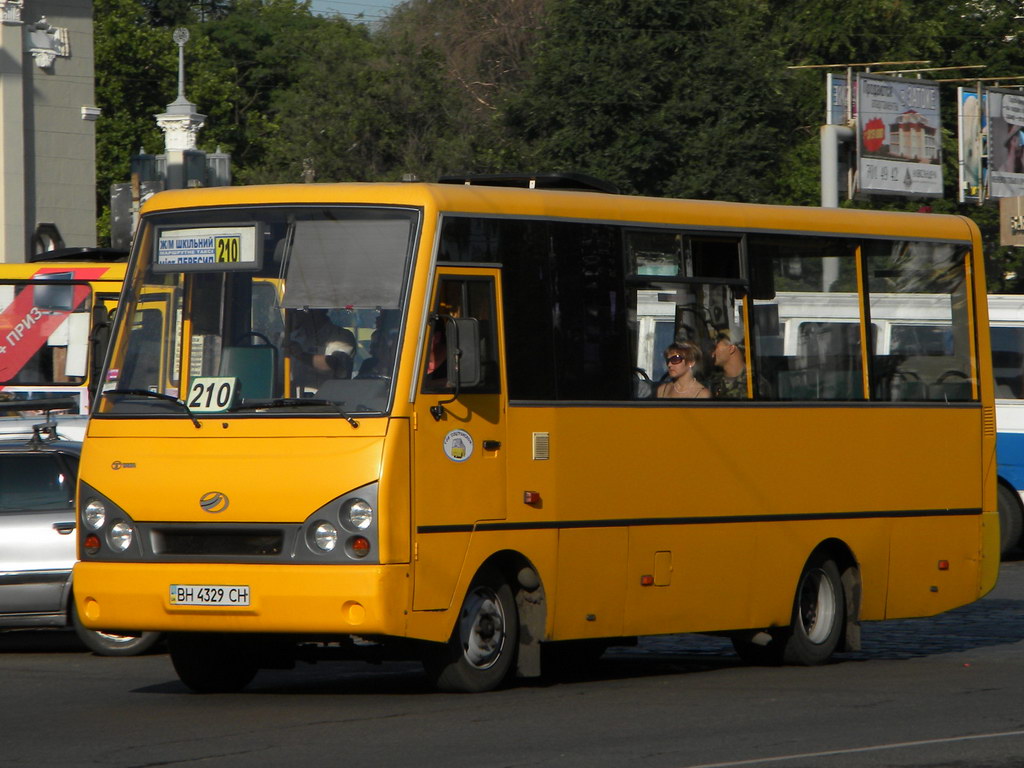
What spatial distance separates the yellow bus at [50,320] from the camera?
25.6 metres

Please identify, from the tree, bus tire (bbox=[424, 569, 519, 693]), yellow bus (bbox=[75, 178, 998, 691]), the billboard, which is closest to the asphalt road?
bus tire (bbox=[424, 569, 519, 693])

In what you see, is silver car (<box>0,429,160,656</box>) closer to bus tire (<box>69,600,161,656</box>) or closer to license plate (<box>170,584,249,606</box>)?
bus tire (<box>69,600,161,656</box>)

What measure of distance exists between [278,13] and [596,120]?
1445 inches

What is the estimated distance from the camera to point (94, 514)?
32.8 feet

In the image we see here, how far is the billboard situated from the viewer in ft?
111

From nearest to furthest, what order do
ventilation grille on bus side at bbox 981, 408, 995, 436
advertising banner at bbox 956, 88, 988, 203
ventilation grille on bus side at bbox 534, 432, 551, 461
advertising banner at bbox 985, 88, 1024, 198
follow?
ventilation grille on bus side at bbox 534, 432, 551, 461 → ventilation grille on bus side at bbox 981, 408, 995, 436 → advertising banner at bbox 956, 88, 988, 203 → advertising banner at bbox 985, 88, 1024, 198

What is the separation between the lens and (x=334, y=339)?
31.9ft

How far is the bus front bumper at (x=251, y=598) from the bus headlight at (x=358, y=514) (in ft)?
0.66

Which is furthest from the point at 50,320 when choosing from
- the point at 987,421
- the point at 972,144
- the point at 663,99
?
the point at 663,99

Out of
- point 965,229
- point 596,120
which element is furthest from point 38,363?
point 596,120

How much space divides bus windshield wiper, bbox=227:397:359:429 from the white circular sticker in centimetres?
53

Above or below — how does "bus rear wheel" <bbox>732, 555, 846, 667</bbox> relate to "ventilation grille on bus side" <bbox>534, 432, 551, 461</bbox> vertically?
below

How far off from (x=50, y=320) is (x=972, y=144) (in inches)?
794

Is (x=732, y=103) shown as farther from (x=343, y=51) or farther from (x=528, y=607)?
(x=528, y=607)
